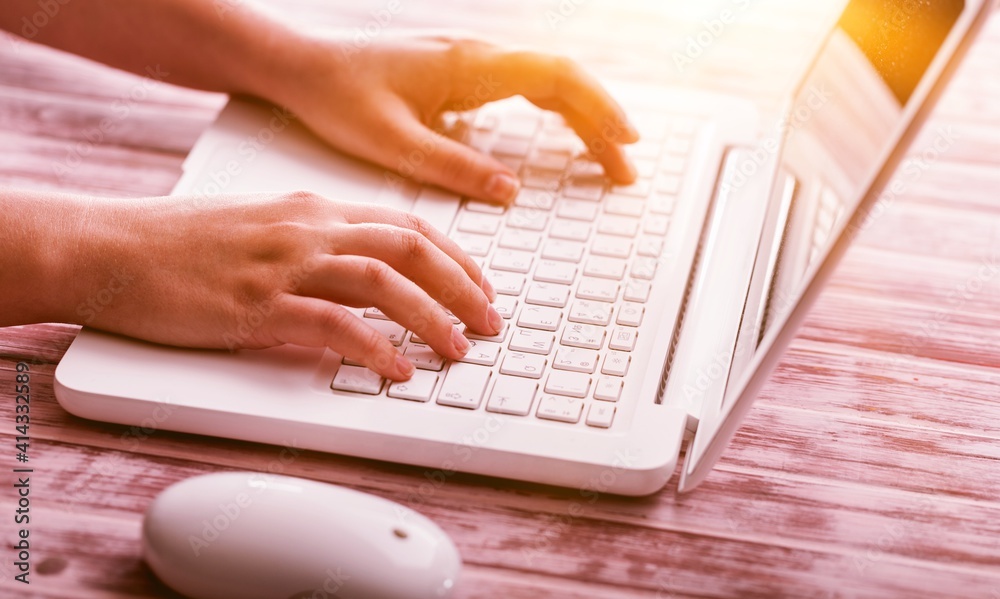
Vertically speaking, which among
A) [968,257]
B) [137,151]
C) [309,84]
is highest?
[968,257]

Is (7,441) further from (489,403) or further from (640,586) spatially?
(640,586)

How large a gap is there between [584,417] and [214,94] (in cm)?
63

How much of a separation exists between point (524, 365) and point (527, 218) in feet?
0.65

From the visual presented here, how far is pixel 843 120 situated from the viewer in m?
0.64

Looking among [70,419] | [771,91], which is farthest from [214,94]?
[771,91]

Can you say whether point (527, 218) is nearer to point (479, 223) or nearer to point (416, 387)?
point (479, 223)

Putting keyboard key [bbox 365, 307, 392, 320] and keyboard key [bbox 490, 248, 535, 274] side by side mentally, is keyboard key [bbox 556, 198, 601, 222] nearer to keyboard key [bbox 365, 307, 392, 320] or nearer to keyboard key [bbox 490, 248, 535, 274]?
keyboard key [bbox 490, 248, 535, 274]

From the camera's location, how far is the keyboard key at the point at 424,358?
0.64m

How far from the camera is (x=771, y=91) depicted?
104cm

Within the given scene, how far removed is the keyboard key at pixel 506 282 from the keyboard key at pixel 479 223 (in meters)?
0.07

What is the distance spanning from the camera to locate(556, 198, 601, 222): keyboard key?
2.66 ft

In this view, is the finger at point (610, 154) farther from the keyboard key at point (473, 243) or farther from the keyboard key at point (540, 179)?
the keyboard key at point (473, 243)

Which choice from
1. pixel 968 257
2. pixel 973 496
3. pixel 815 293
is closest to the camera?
pixel 815 293

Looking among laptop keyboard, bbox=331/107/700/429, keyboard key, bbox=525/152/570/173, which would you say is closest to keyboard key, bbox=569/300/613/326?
laptop keyboard, bbox=331/107/700/429
